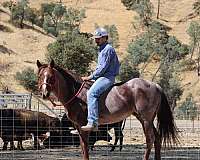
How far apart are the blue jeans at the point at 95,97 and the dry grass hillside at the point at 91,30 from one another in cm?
4631

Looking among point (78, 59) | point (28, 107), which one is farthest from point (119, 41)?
point (28, 107)

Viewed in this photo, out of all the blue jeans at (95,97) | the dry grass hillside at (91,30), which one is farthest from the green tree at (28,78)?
the blue jeans at (95,97)

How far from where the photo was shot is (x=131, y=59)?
70938mm

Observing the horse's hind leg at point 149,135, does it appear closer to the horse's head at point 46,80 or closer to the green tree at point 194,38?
the horse's head at point 46,80

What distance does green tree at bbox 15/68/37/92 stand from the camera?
2117 inches

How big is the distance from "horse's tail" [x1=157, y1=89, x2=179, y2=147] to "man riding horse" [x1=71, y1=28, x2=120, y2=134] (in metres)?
1.06

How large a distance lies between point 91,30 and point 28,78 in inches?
1293

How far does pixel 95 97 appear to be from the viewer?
9961 mm

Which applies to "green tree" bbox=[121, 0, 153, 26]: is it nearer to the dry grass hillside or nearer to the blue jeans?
the dry grass hillside

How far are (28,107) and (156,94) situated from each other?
10.4 m

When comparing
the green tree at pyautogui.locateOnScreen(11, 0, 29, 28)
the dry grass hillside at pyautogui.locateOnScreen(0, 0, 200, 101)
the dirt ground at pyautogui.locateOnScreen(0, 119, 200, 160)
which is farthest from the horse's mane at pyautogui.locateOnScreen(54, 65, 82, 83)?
the green tree at pyautogui.locateOnScreen(11, 0, 29, 28)

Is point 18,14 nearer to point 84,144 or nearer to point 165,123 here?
point 165,123

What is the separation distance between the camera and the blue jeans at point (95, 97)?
992 centimetres

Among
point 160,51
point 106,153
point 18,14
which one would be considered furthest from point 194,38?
point 106,153
